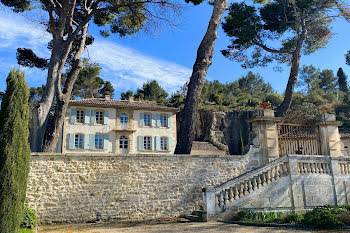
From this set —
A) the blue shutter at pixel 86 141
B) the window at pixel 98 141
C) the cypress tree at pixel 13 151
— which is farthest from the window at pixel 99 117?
the cypress tree at pixel 13 151

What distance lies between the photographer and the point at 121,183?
10.7 m

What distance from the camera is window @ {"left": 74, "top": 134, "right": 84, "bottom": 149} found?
26248 mm

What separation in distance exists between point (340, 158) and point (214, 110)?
2531 centimetres

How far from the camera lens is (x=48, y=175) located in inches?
396

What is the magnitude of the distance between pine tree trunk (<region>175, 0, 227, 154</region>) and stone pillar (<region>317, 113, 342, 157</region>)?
16.7ft

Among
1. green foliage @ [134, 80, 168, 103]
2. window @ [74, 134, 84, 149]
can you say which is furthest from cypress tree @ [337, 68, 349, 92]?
window @ [74, 134, 84, 149]

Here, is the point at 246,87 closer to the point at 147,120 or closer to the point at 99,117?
the point at 147,120

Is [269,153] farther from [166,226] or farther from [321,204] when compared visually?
[166,226]

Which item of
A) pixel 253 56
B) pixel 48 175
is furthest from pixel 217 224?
pixel 253 56

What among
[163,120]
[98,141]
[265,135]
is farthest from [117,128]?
[265,135]

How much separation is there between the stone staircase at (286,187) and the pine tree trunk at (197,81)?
8.81 feet

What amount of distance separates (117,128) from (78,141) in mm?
3528

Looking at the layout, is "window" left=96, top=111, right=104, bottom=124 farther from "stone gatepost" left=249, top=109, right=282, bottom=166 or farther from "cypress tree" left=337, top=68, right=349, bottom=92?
"cypress tree" left=337, top=68, right=349, bottom=92

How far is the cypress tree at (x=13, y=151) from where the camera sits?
20.9ft
